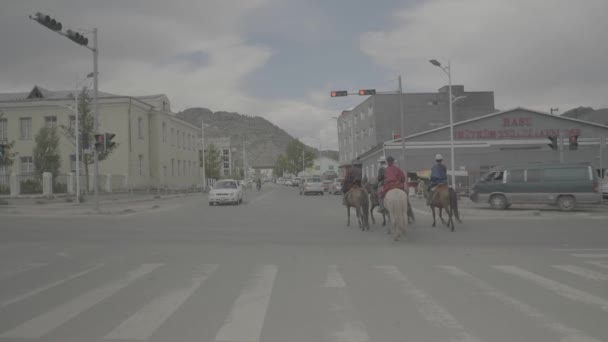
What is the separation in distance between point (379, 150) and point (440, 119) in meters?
17.1

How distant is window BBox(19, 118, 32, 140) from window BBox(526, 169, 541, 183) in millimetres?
45503

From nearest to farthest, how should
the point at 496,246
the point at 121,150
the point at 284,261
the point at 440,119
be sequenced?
the point at 284,261
the point at 496,246
the point at 121,150
the point at 440,119

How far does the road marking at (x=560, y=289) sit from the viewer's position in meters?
6.06

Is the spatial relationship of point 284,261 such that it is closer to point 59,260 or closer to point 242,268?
point 242,268

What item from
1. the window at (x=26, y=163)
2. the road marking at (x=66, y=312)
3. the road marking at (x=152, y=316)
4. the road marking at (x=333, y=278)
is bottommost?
the road marking at (x=333, y=278)

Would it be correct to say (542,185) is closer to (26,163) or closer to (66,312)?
(66,312)

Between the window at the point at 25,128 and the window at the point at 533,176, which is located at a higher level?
the window at the point at 25,128

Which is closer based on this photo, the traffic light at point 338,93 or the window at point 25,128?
the traffic light at point 338,93

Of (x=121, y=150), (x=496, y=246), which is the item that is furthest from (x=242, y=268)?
(x=121, y=150)

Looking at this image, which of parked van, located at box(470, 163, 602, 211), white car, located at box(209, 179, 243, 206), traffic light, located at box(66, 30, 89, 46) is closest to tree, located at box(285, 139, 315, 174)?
white car, located at box(209, 179, 243, 206)

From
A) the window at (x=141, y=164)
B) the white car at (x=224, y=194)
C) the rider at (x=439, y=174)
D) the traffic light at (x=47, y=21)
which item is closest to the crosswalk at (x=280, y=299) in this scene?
the rider at (x=439, y=174)

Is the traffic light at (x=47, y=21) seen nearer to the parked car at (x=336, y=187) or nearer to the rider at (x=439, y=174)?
the rider at (x=439, y=174)

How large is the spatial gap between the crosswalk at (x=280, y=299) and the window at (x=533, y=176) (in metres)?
13.2

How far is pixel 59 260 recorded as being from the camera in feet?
31.3
